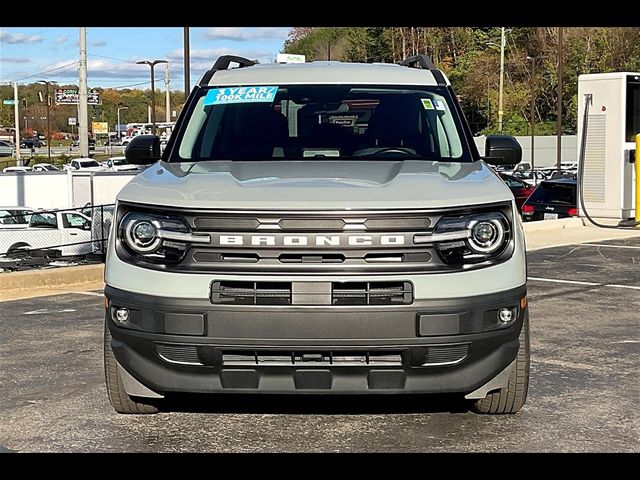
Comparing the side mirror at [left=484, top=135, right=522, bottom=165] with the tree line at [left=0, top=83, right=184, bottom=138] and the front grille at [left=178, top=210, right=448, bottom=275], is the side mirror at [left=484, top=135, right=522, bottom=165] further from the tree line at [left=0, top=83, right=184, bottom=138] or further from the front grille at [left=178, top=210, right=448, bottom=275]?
the tree line at [left=0, top=83, right=184, bottom=138]

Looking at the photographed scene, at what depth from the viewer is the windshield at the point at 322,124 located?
18.0 ft

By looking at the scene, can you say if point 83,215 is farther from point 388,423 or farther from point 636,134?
point 388,423

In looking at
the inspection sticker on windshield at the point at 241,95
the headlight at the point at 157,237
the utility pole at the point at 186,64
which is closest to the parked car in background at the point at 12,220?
the utility pole at the point at 186,64

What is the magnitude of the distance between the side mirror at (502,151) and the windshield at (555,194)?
43.7 feet

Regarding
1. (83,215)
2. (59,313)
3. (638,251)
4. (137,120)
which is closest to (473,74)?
(83,215)

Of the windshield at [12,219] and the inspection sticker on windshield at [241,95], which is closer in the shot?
the inspection sticker on windshield at [241,95]

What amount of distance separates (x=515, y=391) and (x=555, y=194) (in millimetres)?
14948

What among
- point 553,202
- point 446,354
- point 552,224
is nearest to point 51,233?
point 552,224

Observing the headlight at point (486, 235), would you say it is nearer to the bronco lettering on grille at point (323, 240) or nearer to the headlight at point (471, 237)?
the headlight at point (471, 237)

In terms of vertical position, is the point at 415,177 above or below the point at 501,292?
above

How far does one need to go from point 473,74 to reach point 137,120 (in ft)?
297

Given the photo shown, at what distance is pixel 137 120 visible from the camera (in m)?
153

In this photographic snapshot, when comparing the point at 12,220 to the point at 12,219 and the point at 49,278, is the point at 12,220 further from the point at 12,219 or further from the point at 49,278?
the point at 49,278

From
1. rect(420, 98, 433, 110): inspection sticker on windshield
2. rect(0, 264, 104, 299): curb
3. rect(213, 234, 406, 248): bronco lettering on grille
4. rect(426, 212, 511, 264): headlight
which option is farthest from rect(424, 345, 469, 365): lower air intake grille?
rect(0, 264, 104, 299): curb
